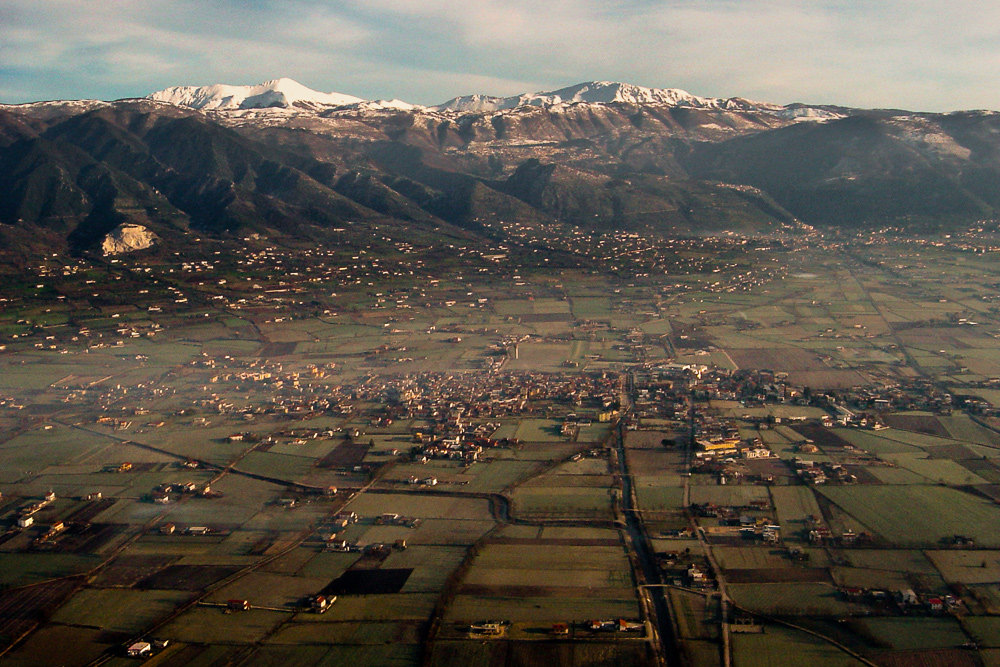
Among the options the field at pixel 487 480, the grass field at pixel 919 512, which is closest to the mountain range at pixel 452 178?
the field at pixel 487 480

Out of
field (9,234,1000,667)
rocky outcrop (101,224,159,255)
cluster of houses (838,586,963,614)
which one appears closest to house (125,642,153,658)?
field (9,234,1000,667)

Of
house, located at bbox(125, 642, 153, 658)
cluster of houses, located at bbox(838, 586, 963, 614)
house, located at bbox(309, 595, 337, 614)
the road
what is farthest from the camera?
house, located at bbox(309, 595, 337, 614)

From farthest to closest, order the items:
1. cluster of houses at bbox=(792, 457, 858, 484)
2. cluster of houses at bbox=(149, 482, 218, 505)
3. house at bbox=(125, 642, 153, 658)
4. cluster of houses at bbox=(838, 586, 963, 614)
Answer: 1. cluster of houses at bbox=(792, 457, 858, 484)
2. cluster of houses at bbox=(149, 482, 218, 505)
3. cluster of houses at bbox=(838, 586, 963, 614)
4. house at bbox=(125, 642, 153, 658)

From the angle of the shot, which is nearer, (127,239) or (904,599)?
(904,599)

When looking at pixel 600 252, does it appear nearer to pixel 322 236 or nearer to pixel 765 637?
pixel 322 236

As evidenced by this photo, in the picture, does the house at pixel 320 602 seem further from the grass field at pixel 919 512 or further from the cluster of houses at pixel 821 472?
the cluster of houses at pixel 821 472

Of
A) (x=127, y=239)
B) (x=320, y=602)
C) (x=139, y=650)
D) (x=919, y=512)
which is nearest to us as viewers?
(x=139, y=650)

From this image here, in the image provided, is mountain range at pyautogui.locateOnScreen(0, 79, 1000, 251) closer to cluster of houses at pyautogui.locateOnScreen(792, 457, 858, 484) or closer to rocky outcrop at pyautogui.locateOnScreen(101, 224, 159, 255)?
rocky outcrop at pyautogui.locateOnScreen(101, 224, 159, 255)

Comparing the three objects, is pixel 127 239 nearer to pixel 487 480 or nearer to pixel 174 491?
pixel 174 491

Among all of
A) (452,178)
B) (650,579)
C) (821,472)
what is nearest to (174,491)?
(650,579)

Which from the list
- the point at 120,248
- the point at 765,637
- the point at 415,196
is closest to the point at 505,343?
the point at 765,637
